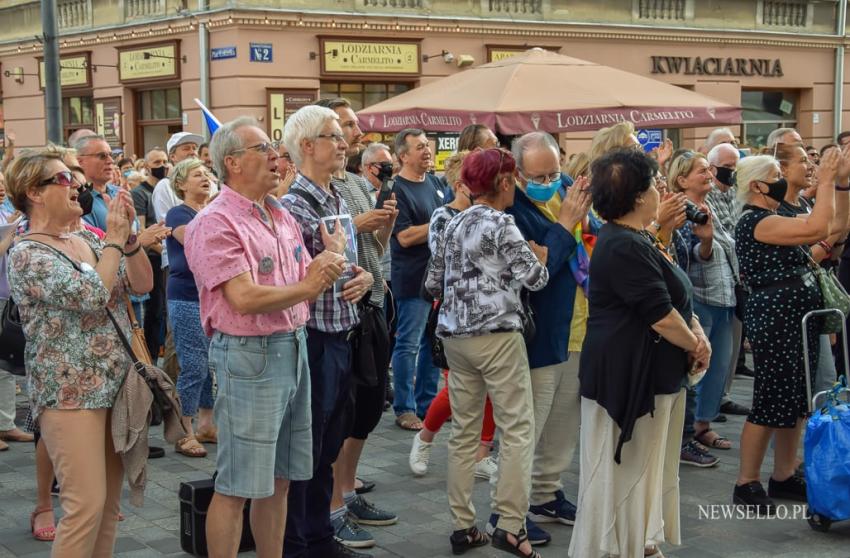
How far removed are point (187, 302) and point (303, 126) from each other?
2.59 meters

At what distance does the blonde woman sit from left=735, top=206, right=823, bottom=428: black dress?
11.4ft

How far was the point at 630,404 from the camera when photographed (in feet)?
15.7

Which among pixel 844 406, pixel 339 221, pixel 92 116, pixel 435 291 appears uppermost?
pixel 92 116

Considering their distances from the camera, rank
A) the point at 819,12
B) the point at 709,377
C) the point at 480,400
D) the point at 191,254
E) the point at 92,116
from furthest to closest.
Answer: the point at 819,12 → the point at 92,116 → the point at 709,377 → the point at 480,400 → the point at 191,254

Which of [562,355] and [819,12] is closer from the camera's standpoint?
[562,355]

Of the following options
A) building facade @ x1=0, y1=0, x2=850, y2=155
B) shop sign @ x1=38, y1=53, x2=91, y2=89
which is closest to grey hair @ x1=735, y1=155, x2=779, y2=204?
building facade @ x1=0, y1=0, x2=850, y2=155

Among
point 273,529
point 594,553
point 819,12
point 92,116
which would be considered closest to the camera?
point 273,529

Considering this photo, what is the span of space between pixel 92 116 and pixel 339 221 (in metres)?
18.6

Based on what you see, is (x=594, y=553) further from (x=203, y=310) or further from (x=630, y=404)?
(x=203, y=310)

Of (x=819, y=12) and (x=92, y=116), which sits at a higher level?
(x=819, y=12)

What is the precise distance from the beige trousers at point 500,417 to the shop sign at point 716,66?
18335 mm

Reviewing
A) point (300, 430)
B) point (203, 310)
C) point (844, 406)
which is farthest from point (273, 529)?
point (844, 406)

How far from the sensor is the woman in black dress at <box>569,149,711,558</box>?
4.73 metres

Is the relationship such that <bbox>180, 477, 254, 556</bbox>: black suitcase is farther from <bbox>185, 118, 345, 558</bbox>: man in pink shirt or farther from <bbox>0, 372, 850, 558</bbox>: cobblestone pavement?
<bbox>185, 118, 345, 558</bbox>: man in pink shirt
